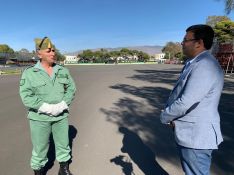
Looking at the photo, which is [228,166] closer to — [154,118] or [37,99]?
[37,99]

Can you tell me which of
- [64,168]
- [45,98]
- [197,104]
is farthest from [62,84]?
[197,104]

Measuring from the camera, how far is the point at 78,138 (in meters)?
6.57

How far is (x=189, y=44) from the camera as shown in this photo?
284cm

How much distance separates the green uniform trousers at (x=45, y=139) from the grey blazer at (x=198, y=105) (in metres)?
1.94

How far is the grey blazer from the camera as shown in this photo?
2617 millimetres

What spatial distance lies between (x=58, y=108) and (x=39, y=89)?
13.8 inches

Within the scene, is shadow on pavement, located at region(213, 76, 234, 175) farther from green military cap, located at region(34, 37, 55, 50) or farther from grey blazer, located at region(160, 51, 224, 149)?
green military cap, located at region(34, 37, 55, 50)

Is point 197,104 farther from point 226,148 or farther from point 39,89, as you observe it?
point 226,148

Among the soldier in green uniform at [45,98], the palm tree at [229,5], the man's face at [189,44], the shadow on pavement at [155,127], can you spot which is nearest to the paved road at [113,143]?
the shadow on pavement at [155,127]

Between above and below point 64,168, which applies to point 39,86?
above

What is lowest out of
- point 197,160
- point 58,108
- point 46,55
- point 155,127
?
point 155,127

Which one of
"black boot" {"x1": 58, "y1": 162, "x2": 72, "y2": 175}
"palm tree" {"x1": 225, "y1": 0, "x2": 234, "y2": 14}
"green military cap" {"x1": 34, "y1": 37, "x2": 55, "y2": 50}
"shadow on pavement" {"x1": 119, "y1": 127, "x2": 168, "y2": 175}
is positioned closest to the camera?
"green military cap" {"x1": 34, "y1": 37, "x2": 55, "y2": 50}

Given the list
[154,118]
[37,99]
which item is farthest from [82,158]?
[154,118]

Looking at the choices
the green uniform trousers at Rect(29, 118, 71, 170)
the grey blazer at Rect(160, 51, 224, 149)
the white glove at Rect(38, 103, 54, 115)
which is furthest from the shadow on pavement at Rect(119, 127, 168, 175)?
the grey blazer at Rect(160, 51, 224, 149)
